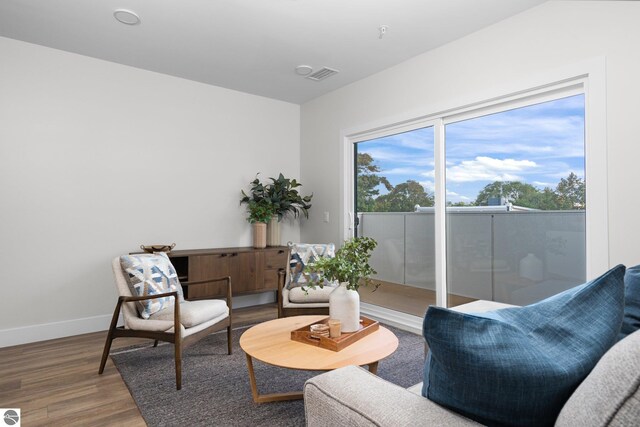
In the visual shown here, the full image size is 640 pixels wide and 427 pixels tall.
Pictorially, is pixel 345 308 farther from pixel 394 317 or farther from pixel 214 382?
pixel 394 317

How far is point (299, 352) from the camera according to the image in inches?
75.8

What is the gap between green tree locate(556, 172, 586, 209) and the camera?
255 centimetres

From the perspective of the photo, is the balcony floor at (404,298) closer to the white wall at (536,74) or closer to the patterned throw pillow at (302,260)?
the patterned throw pillow at (302,260)

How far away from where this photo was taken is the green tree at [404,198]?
3.63 m

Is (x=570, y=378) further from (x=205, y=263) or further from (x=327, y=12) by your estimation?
(x=205, y=263)

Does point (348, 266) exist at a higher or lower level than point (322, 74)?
lower

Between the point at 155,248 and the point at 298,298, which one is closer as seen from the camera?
the point at 298,298

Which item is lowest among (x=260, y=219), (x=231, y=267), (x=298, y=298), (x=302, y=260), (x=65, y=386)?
(x=65, y=386)

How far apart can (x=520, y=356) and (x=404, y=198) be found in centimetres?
318

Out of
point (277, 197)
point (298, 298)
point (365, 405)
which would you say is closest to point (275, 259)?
point (277, 197)

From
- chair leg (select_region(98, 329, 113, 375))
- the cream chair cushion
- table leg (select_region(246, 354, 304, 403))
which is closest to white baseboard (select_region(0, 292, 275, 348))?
chair leg (select_region(98, 329, 113, 375))

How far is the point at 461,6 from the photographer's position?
2.68m

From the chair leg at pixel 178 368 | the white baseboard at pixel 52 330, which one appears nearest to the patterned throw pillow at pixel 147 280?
the chair leg at pixel 178 368

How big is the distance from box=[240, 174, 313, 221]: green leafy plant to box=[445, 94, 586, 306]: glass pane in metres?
2.01
